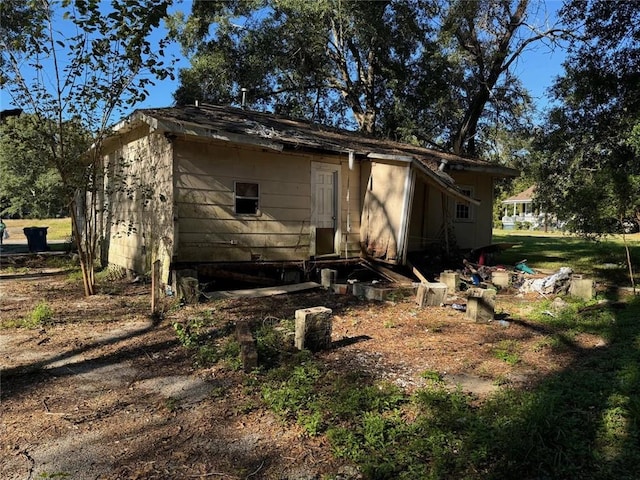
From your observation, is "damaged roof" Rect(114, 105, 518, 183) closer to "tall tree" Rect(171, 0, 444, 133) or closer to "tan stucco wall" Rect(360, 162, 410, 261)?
"tan stucco wall" Rect(360, 162, 410, 261)

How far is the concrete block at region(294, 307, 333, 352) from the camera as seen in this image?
508 cm

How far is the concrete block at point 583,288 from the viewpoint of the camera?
822 centimetres

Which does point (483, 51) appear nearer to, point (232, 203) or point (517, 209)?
point (232, 203)

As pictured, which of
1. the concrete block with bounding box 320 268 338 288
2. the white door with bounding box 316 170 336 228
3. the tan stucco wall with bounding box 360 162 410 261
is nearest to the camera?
the concrete block with bounding box 320 268 338 288

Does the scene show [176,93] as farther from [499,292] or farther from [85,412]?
[85,412]

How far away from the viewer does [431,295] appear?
7695 millimetres

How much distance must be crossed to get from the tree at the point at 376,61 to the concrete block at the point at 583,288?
11.7 m

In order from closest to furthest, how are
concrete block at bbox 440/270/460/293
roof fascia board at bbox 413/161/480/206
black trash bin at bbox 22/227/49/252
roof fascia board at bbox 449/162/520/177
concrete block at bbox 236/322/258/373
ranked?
concrete block at bbox 236/322/258/373 < concrete block at bbox 440/270/460/293 < roof fascia board at bbox 413/161/480/206 < roof fascia board at bbox 449/162/520/177 < black trash bin at bbox 22/227/49/252

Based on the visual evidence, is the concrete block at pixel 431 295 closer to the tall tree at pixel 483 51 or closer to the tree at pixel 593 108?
the tree at pixel 593 108

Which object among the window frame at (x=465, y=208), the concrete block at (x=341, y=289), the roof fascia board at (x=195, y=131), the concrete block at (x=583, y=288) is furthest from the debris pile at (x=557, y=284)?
the roof fascia board at (x=195, y=131)

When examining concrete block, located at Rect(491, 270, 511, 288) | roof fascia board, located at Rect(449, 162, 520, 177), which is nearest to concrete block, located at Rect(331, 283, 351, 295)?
concrete block, located at Rect(491, 270, 511, 288)

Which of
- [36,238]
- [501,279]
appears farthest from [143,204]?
[36,238]

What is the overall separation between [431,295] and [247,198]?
4.05 meters

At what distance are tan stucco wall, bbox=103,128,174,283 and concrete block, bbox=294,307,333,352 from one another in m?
4.12
